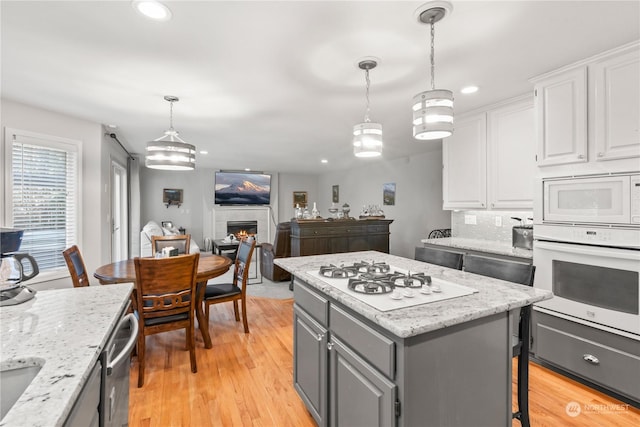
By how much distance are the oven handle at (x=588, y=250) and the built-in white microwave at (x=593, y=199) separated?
0.18 metres

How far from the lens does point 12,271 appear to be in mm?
1387

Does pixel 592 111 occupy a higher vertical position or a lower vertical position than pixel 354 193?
higher

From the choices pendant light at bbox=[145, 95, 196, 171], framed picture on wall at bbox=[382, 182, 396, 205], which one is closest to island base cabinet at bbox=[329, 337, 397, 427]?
pendant light at bbox=[145, 95, 196, 171]

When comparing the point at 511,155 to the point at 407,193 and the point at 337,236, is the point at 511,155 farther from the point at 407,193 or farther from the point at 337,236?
the point at 407,193

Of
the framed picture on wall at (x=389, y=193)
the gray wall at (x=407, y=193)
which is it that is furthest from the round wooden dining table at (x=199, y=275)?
the framed picture on wall at (x=389, y=193)

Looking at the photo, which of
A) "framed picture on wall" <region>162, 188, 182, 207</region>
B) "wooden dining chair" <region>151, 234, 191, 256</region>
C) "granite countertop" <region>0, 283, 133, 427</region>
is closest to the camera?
"granite countertop" <region>0, 283, 133, 427</region>

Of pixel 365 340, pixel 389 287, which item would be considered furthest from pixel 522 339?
pixel 365 340

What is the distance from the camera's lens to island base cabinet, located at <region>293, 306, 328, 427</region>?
5.42ft

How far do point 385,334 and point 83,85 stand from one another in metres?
3.24

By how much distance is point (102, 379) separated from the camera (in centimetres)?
100

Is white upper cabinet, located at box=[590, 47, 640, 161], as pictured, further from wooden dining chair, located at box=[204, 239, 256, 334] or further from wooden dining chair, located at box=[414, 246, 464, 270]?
wooden dining chair, located at box=[204, 239, 256, 334]

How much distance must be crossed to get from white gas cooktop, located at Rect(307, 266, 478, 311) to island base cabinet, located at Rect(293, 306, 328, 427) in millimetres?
341

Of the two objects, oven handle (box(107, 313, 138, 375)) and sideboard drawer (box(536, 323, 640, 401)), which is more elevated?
oven handle (box(107, 313, 138, 375))

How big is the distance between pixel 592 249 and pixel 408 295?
173 cm
